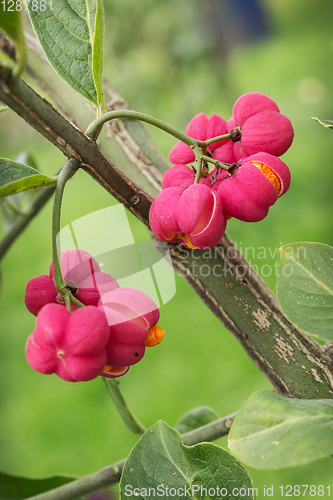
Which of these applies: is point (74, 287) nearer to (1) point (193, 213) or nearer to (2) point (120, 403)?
(1) point (193, 213)

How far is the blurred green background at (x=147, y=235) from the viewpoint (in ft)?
4.88

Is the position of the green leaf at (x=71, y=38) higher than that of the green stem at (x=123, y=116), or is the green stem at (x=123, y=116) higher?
the green leaf at (x=71, y=38)

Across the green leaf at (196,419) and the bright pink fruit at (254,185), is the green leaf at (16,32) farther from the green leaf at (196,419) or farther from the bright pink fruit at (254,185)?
the green leaf at (196,419)

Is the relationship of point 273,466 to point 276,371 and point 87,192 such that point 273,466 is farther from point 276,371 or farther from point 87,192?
point 87,192

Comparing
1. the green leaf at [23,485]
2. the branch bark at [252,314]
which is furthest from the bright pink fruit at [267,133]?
the green leaf at [23,485]

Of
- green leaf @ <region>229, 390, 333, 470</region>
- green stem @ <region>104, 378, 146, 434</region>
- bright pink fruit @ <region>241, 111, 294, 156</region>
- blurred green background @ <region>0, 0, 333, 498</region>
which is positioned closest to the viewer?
green leaf @ <region>229, 390, 333, 470</region>

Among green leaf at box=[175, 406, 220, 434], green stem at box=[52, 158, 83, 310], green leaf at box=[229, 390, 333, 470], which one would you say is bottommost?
green leaf at box=[175, 406, 220, 434]

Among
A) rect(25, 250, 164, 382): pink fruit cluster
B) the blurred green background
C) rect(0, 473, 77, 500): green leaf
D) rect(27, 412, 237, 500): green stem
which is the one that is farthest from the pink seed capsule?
rect(0, 473, 77, 500): green leaf

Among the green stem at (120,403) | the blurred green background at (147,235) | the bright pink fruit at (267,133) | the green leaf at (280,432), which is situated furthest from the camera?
the blurred green background at (147,235)

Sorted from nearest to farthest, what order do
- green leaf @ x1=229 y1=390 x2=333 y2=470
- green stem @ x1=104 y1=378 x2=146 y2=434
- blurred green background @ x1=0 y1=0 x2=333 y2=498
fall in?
green leaf @ x1=229 y1=390 x2=333 y2=470
green stem @ x1=104 y1=378 x2=146 y2=434
blurred green background @ x1=0 y1=0 x2=333 y2=498

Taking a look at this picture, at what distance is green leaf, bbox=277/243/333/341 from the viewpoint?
36cm

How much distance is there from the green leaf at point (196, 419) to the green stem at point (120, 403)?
6 centimetres

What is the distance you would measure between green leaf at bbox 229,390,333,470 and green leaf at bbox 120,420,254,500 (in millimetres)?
83

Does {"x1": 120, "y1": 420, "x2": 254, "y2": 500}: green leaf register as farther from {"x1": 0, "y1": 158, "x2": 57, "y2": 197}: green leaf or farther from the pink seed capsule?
{"x1": 0, "y1": 158, "x2": 57, "y2": 197}: green leaf
